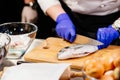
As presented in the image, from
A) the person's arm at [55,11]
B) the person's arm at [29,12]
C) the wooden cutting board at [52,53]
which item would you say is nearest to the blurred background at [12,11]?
the person's arm at [29,12]

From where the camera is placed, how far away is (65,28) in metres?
1.01

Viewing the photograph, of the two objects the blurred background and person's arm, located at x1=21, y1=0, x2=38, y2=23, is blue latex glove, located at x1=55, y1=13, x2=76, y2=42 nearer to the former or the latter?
person's arm, located at x1=21, y1=0, x2=38, y2=23

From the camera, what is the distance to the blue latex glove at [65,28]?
38.3 inches

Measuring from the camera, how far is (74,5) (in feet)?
3.73

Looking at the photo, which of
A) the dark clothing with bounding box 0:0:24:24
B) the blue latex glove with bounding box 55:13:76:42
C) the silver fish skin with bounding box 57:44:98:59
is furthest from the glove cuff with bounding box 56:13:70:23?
the dark clothing with bounding box 0:0:24:24

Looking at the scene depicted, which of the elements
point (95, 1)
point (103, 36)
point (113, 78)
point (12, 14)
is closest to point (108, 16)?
point (95, 1)

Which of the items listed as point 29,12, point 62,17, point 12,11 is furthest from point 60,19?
point 12,11

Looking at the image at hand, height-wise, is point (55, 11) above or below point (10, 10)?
above

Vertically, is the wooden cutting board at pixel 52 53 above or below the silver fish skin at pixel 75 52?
below

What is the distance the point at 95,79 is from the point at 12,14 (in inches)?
45.6

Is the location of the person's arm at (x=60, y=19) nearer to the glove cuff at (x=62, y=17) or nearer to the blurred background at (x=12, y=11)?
the glove cuff at (x=62, y=17)

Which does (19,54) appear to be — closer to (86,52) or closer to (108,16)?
(86,52)

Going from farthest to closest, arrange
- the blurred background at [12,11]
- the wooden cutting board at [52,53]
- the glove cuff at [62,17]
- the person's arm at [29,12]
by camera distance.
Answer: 1. the blurred background at [12,11]
2. the person's arm at [29,12]
3. the glove cuff at [62,17]
4. the wooden cutting board at [52,53]

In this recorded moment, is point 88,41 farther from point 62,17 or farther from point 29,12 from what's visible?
point 29,12
